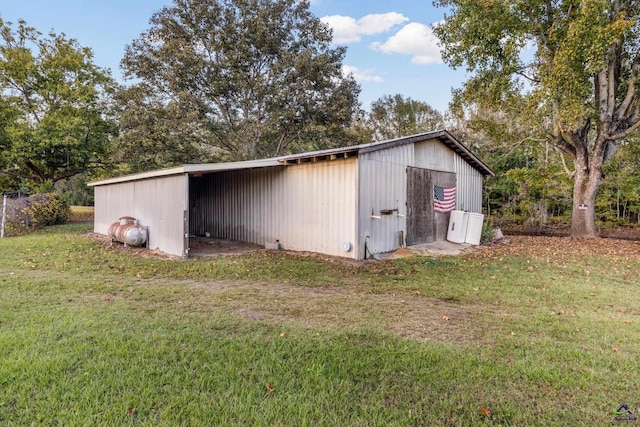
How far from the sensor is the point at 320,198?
27.0 feet

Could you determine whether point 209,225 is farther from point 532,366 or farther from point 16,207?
point 532,366

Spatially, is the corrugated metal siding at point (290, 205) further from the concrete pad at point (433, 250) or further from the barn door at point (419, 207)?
the barn door at point (419, 207)

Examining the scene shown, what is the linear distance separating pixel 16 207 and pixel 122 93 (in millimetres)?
8260

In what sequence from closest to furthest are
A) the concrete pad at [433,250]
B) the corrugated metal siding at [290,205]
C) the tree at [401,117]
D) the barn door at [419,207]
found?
the corrugated metal siding at [290,205]
the concrete pad at [433,250]
the barn door at [419,207]
the tree at [401,117]

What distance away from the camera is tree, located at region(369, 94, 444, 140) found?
80.8 feet

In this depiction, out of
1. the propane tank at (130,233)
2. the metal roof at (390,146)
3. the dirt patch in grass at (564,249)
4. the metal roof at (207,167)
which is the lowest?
the dirt patch in grass at (564,249)

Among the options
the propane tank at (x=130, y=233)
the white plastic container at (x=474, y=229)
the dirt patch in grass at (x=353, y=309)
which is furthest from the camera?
the white plastic container at (x=474, y=229)

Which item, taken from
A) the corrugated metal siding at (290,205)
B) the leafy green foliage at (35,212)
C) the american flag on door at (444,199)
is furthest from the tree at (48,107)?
the american flag on door at (444,199)

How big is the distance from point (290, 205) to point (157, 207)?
344cm

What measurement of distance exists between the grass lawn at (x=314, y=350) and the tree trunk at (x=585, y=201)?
268 inches

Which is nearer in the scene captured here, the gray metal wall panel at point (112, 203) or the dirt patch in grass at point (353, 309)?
the dirt patch in grass at point (353, 309)

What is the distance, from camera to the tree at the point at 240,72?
57.9ft

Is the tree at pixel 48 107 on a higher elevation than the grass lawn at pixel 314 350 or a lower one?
higher

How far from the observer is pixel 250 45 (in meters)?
18.3
